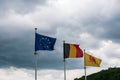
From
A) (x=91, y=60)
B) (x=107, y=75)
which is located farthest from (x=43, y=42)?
(x=107, y=75)

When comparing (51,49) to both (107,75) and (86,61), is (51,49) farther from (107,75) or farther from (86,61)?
(107,75)

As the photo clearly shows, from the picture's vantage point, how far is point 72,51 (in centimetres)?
4847

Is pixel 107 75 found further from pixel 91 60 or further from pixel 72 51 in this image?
pixel 72 51

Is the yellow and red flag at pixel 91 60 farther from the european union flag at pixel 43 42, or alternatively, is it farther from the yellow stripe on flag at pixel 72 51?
the european union flag at pixel 43 42

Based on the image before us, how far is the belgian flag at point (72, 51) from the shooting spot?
47.9 meters

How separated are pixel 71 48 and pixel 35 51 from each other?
19.6ft

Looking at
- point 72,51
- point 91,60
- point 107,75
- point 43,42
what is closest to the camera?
point 43,42

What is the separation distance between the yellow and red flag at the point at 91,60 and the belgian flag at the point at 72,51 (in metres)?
4.76

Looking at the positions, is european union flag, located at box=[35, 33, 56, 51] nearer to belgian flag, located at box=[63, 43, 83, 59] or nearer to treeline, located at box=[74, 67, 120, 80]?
belgian flag, located at box=[63, 43, 83, 59]

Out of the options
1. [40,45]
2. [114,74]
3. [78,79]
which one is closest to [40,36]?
[40,45]

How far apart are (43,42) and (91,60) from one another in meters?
10.9

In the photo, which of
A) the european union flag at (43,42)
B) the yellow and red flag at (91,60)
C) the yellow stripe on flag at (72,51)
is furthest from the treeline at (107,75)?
the european union flag at (43,42)

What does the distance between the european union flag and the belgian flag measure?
16.7 ft

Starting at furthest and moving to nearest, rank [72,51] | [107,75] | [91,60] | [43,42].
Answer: [107,75]
[91,60]
[72,51]
[43,42]
